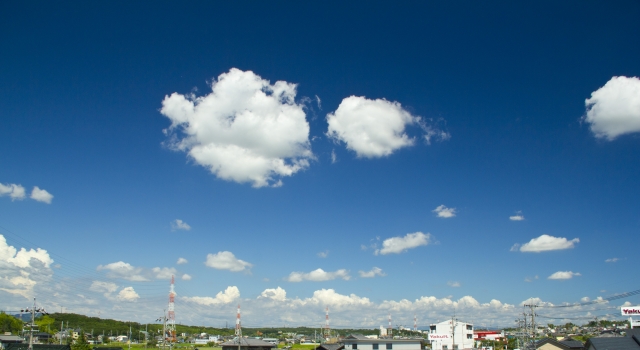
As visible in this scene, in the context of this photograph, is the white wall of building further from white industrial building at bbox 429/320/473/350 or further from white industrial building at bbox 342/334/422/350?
white industrial building at bbox 429/320/473/350

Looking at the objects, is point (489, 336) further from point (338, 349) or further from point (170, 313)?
point (170, 313)

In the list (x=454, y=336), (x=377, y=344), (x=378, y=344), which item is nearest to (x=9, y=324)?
(x=377, y=344)

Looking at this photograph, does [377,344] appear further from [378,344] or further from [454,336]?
[454,336]

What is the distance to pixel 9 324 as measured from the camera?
132750mm

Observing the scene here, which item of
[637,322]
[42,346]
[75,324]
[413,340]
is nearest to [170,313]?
[42,346]

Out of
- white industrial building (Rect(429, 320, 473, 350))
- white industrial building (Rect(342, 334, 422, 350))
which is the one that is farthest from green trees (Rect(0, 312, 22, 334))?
white industrial building (Rect(429, 320, 473, 350))

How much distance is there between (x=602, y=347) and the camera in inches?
1978

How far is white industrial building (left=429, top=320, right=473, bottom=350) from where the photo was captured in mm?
116562

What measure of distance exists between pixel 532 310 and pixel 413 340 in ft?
116

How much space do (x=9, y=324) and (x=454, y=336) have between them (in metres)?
129

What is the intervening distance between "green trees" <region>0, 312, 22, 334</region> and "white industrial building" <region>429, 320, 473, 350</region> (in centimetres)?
11841

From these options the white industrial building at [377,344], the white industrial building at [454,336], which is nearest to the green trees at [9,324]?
the white industrial building at [377,344]

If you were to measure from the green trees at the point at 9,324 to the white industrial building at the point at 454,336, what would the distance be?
4662 inches

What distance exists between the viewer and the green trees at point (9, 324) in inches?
5124
